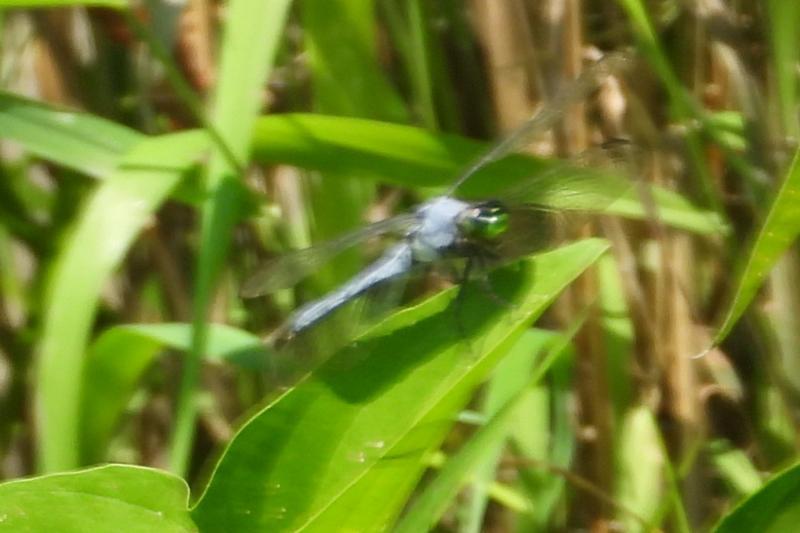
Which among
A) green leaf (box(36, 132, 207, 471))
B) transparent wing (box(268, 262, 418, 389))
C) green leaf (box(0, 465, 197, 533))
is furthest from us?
green leaf (box(36, 132, 207, 471))

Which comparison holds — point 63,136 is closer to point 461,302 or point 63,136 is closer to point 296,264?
point 296,264

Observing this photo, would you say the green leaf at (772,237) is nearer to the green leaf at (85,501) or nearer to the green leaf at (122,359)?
the green leaf at (85,501)

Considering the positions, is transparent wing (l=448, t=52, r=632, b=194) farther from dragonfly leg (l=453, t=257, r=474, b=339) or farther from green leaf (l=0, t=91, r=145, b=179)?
green leaf (l=0, t=91, r=145, b=179)

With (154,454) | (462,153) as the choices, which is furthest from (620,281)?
(154,454)

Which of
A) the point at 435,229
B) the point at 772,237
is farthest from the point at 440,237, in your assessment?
the point at 772,237

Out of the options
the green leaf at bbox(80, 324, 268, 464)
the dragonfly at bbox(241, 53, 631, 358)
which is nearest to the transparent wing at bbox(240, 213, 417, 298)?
the dragonfly at bbox(241, 53, 631, 358)
